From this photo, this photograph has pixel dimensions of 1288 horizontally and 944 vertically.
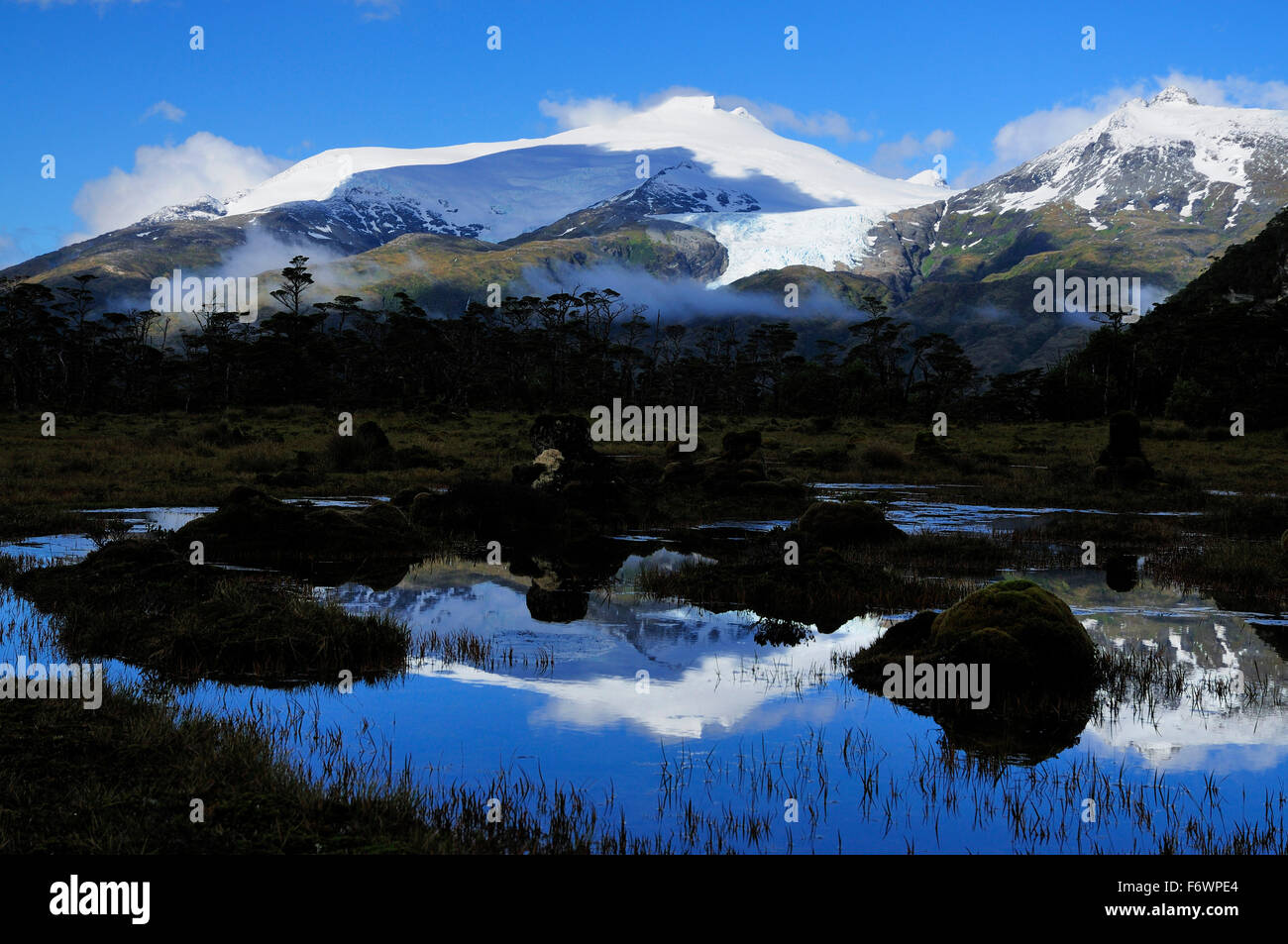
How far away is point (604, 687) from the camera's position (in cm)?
1157

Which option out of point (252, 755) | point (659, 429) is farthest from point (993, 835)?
point (659, 429)

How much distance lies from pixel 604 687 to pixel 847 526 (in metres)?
12.5

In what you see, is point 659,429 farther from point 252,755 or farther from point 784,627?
point 252,755

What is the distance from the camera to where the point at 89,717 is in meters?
8.85

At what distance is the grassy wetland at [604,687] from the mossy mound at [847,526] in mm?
91

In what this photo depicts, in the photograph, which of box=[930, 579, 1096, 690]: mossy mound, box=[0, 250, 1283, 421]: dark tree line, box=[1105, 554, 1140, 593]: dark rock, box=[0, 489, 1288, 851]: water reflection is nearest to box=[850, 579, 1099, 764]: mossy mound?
box=[930, 579, 1096, 690]: mossy mound

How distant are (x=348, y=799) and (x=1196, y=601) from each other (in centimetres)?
1463

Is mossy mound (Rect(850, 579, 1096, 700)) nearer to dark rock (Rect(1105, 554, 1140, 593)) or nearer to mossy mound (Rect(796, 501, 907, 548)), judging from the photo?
dark rock (Rect(1105, 554, 1140, 593))

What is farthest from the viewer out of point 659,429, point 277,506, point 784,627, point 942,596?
point 659,429

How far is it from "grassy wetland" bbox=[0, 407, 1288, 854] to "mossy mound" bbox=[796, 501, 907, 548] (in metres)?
0.09

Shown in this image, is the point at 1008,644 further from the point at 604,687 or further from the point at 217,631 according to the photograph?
the point at 217,631

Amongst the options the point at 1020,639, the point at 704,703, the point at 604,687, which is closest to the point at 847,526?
the point at 1020,639

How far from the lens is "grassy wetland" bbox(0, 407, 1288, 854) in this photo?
7.39 metres
